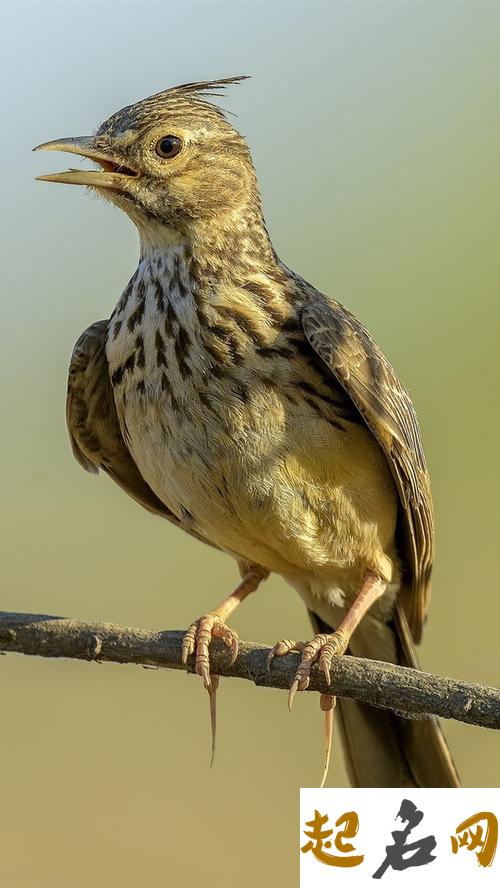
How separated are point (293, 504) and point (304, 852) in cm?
156

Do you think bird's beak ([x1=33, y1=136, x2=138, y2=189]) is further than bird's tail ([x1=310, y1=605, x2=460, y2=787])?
No

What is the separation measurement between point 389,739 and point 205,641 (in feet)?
4.74

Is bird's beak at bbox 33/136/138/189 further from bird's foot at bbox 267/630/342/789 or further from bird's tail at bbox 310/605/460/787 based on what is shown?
bird's tail at bbox 310/605/460/787

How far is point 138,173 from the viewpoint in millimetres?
4410

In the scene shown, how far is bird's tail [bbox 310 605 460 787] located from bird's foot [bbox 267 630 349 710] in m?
1.01

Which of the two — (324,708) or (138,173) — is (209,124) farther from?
(324,708)

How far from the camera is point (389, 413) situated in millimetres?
4422

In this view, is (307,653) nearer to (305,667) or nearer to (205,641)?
(305,667)

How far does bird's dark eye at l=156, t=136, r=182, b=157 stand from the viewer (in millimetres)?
4453

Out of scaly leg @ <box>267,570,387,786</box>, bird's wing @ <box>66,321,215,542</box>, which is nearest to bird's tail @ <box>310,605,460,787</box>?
scaly leg @ <box>267,570,387,786</box>

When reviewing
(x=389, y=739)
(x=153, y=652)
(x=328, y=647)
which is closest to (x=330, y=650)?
(x=328, y=647)

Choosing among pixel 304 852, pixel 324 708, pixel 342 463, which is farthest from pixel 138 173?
pixel 304 852

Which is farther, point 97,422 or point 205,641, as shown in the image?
point 97,422

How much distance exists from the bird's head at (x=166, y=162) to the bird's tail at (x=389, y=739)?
6.65 feet
